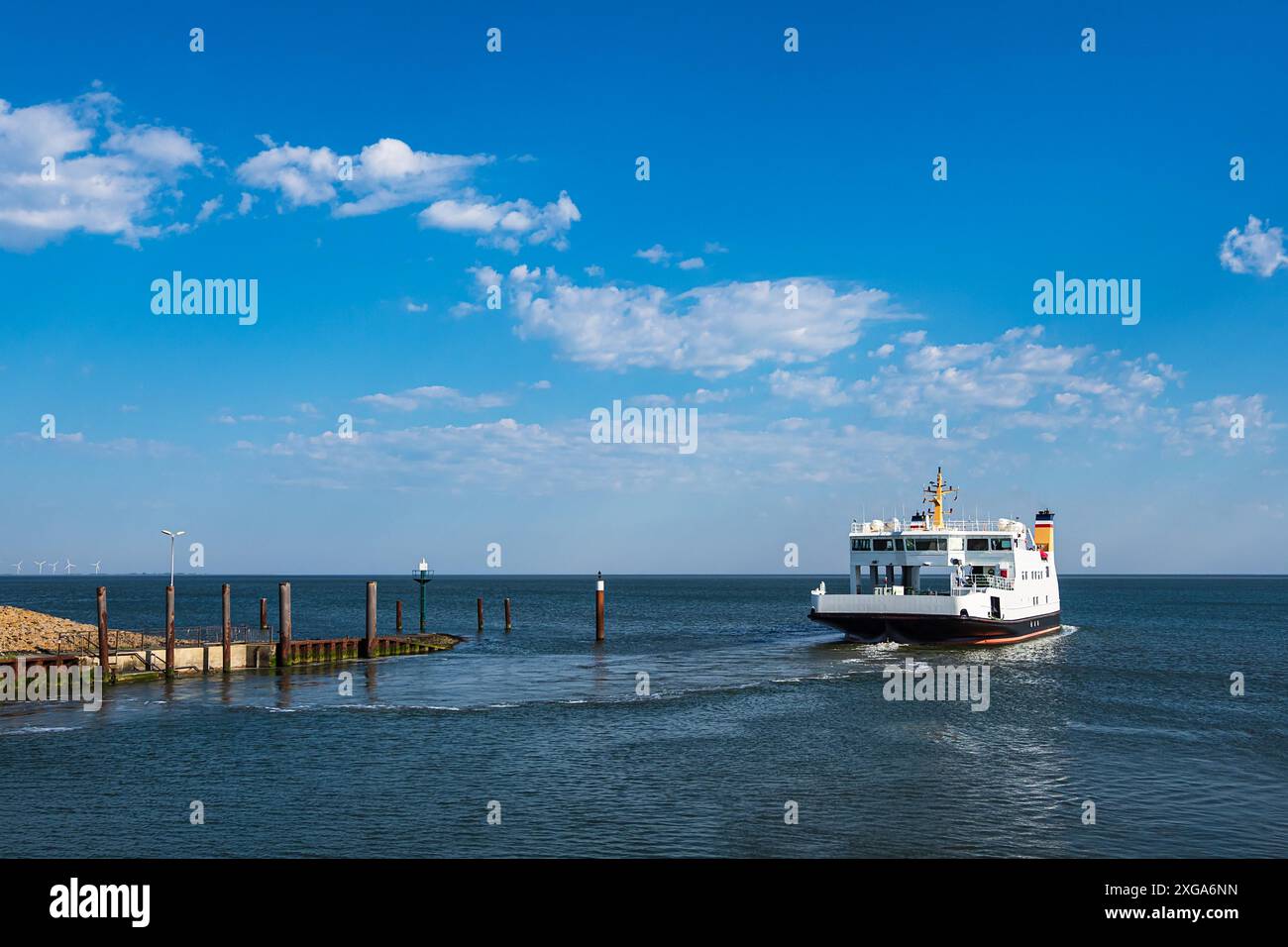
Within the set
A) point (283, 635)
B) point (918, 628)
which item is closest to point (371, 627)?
point (283, 635)

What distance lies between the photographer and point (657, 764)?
97.6ft

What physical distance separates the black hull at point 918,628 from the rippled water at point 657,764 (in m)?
3.16

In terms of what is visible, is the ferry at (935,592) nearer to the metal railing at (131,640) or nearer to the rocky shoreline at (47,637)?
the metal railing at (131,640)

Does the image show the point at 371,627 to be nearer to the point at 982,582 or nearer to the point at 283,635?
the point at 283,635

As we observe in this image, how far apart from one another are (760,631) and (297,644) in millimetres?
44472

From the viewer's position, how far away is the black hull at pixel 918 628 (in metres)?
59.8

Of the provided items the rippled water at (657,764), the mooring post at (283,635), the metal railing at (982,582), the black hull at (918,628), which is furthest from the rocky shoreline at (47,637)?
the metal railing at (982,582)

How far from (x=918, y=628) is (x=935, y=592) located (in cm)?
404

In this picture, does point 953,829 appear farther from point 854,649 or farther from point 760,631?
point 760,631

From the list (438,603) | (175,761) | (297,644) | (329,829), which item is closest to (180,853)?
(329,829)

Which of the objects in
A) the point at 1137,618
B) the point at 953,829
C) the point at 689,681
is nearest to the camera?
the point at 953,829

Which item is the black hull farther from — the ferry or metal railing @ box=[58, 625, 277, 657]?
metal railing @ box=[58, 625, 277, 657]

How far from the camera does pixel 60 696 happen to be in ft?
145
